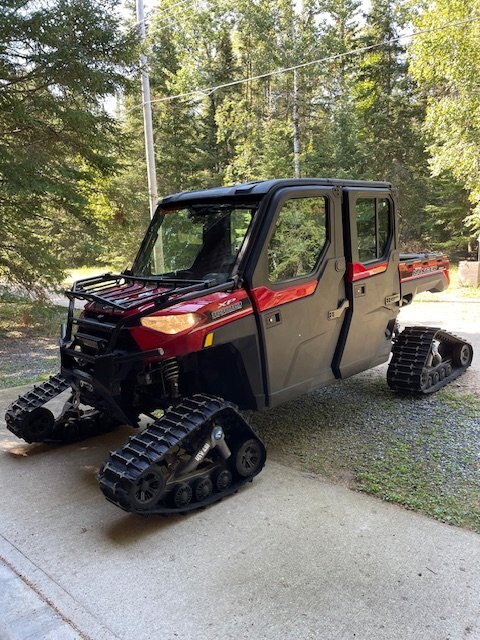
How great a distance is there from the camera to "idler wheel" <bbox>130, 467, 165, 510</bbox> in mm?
3113

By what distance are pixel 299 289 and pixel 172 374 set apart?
1.18 metres

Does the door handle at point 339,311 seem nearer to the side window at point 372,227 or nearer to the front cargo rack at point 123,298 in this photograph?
the side window at point 372,227

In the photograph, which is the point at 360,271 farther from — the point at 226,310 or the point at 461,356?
the point at 461,356

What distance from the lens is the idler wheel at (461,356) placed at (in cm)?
650

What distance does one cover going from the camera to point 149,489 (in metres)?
3.20

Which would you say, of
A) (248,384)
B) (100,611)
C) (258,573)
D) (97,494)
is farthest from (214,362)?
(100,611)

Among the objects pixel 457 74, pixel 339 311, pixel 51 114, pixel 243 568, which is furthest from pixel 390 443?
pixel 457 74

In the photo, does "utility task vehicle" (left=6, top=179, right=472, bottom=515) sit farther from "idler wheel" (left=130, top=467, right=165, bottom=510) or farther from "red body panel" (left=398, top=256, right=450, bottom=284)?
"red body panel" (left=398, top=256, right=450, bottom=284)

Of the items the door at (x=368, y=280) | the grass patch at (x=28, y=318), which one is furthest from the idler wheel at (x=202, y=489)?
the grass patch at (x=28, y=318)

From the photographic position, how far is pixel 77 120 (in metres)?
8.84

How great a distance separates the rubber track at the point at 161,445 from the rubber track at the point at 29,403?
4.60ft

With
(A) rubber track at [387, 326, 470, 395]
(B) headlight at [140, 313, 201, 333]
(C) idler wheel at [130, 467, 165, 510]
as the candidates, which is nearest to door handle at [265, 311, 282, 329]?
(B) headlight at [140, 313, 201, 333]

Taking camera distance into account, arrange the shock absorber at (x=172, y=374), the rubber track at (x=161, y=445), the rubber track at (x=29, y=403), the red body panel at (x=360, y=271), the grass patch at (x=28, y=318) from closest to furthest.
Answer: the rubber track at (x=161, y=445), the shock absorber at (x=172, y=374), the rubber track at (x=29, y=403), the red body panel at (x=360, y=271), the grass patch at (x=28, y=318)

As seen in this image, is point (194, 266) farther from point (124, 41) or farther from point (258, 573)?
point (124, 41)
